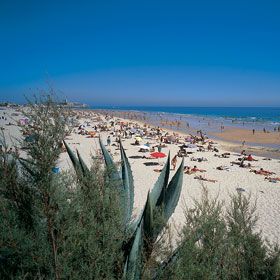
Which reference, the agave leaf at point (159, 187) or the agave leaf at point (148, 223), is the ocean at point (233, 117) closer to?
the agave leaf at point (159, 187)

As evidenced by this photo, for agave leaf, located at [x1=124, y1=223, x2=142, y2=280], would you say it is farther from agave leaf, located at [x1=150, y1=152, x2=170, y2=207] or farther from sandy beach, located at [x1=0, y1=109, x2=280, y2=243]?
sandy beach, located at [x1=0, y1=109, x2=280, y2=243]

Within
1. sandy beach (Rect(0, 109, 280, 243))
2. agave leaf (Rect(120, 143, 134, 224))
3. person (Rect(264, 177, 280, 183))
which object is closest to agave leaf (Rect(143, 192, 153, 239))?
agave leaf (Rect(120, 143, 134, 224))

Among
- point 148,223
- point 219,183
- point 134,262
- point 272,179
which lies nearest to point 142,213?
point 148,223

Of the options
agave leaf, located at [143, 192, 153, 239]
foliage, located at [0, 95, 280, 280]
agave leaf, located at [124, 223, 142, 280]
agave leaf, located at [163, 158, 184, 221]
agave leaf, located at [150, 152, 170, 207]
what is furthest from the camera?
agave leaf, located at [150, 152, 170, 207]

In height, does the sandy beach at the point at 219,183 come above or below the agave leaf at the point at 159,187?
below

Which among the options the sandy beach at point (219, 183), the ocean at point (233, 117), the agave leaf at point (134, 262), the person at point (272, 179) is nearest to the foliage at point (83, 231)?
the agave leaf at point (134, 262)

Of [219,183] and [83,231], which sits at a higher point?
[83,231]

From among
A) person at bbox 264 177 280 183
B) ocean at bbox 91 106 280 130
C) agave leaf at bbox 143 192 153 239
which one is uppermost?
agave leaf at bbox 143 192 153 239

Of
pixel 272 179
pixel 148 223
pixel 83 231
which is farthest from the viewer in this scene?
pixel 272 179

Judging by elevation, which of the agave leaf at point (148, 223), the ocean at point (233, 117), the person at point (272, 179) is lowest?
the person at point (272, 179)

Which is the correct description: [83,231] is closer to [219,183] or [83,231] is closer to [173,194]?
[173,194]

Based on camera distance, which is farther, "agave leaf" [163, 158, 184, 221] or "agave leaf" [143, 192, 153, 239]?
"agave leaf" [163, 158, 184, 221]

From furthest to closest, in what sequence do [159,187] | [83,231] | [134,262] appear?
[159,187] < [134,262] < [83,231]

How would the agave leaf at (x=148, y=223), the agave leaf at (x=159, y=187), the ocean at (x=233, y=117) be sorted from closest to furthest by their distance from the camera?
the agave leaf at (x=148, y=223) < the agave leaf at (x=159, y=187) < the ocean at (x=233, y=117)
